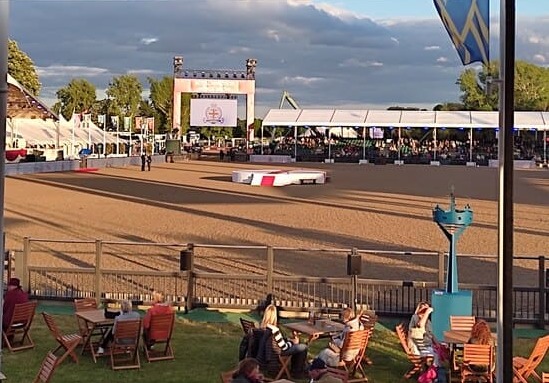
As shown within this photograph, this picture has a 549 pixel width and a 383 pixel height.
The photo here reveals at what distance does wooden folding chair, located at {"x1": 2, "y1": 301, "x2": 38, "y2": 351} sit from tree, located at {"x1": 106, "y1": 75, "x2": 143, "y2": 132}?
123931 mm

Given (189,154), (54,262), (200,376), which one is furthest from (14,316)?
(189,154)

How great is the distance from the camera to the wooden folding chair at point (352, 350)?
9586 mm

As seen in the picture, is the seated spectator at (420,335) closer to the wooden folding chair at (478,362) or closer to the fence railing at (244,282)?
the wooden folding chair at (478,362)

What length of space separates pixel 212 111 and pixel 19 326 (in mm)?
81606

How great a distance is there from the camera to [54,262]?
17.3m

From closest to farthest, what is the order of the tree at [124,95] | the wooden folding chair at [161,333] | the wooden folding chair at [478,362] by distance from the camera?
1. the wooden folding chair at [478,362]
2. the wooden folding chair at [161,333]
3. the tree at [124,95]

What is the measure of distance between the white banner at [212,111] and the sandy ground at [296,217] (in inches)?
1882

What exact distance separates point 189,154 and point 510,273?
8363 cm

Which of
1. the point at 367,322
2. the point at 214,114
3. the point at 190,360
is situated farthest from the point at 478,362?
the point at 214,114

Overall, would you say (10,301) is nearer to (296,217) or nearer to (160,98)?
(296,217)

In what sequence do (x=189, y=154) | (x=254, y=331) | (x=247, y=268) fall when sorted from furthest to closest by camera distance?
1. (x=189, y=154)
2. (x=247, y=268)
3. (x=254, y=331)

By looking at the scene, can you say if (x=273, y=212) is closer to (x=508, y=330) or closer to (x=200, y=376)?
(x=200, y=376)

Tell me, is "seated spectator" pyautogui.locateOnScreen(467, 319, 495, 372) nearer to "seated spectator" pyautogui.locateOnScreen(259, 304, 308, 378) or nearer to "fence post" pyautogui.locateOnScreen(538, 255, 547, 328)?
"seated spectator" pyautogui.locateOnScreen(259, 304, 308, 378)

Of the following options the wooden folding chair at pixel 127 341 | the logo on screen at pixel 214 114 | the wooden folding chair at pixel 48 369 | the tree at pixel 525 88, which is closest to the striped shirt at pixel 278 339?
the wooden folding chair at pixel 127 341
